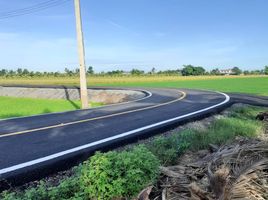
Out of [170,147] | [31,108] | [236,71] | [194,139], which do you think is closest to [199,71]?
[236,71]

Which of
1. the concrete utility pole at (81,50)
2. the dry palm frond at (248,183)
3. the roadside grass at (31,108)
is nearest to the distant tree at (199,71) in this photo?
the roadside grass at (31,108)

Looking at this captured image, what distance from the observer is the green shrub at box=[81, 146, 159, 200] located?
4.15 meters

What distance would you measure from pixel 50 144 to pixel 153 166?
361cm

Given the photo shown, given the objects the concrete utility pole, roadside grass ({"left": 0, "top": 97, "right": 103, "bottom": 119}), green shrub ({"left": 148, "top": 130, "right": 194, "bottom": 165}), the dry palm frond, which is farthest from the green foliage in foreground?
the concrete utility pole

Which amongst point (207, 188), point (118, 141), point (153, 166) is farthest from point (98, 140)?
point (207, 188)

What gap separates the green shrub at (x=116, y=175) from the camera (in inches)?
163

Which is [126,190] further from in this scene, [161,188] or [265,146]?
[265,146]

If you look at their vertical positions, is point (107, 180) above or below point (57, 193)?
above

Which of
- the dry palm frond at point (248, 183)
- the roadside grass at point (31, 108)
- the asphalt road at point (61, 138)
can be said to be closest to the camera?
the dry palm frond at point (248, 183)

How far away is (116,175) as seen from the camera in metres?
4.29

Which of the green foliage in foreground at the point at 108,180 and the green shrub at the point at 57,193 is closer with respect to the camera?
the green foliage in foreground at the point at 108,180

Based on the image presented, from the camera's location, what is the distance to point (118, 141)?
782 cm

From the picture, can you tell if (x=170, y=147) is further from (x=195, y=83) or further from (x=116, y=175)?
(x=195, y=83)

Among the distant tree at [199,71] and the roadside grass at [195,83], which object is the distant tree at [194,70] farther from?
the roadside grass at [195,83]
